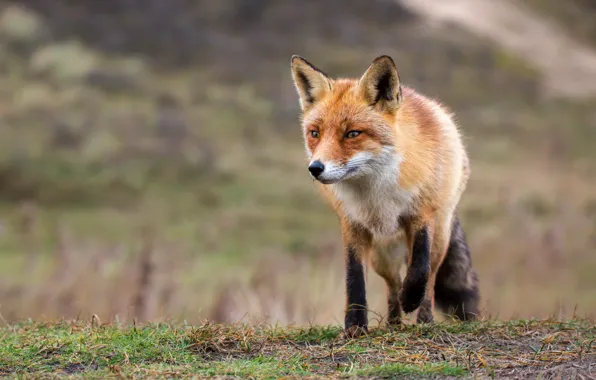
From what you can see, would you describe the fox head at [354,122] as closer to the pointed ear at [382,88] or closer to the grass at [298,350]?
the pointed ear at [382,88]

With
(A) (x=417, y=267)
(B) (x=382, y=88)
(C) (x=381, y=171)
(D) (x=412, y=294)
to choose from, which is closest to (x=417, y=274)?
(A) (x=417, y=267)

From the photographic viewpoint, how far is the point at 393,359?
5016 millimetres

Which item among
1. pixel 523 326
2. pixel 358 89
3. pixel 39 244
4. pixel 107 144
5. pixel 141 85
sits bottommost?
pixel 523 326

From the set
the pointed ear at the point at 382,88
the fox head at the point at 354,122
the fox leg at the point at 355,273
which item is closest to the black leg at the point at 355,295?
the fox leg at the point at 355,273

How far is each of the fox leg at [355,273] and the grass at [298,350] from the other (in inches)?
5.5

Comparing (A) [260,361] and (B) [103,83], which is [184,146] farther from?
(A) [260,361]

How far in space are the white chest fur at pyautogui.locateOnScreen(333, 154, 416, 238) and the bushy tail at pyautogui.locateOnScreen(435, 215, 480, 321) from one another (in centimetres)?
119

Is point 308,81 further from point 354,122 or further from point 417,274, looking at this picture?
point 417,274

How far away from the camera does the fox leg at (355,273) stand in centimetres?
598

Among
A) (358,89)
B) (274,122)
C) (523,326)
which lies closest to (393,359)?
(523,326)

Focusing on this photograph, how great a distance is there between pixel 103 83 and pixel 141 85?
3.74 ft

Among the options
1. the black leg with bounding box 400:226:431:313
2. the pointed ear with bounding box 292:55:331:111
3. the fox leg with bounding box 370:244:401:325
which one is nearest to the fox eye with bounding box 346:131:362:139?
the pointed ear with bounding box 292:55:331:111

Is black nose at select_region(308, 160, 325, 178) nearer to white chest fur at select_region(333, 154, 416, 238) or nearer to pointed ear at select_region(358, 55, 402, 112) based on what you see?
white chest fur at select_region(333, 154, 416, 238)

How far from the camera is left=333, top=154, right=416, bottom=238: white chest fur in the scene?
5867mm
